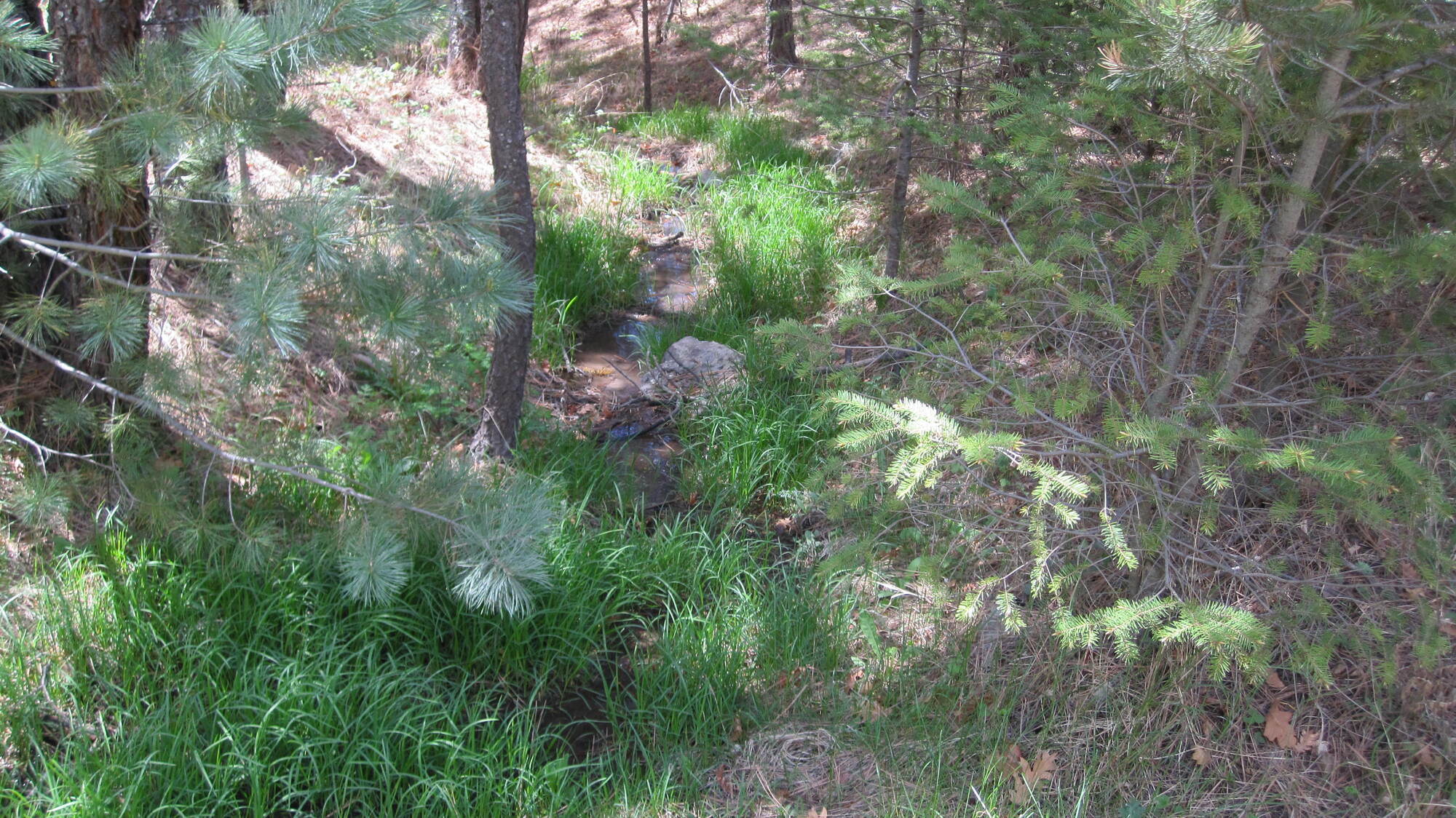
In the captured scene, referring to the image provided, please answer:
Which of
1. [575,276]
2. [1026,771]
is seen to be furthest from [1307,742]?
[575,276]

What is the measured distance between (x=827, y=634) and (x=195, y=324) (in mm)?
2864

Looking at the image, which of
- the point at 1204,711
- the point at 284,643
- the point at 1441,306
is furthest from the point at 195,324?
the point at 1441,306

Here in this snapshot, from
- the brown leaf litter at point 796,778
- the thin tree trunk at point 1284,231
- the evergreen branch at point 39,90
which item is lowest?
the brown leaf litter at point 796,778

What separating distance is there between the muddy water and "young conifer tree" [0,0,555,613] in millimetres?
1587

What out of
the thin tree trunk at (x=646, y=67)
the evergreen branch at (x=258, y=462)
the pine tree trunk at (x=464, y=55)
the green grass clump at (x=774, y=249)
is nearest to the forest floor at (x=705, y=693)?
the evergreen branch at (x=258, y=462)

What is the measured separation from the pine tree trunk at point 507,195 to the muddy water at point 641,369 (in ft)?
2.05

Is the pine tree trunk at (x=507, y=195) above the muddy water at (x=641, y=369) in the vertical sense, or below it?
above

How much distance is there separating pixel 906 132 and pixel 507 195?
2.70 m

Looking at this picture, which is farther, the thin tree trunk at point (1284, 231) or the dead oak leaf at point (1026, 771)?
the dead oak leaf at point (1026, 771)

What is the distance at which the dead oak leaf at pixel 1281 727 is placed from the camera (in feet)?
9.53

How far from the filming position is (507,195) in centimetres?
372

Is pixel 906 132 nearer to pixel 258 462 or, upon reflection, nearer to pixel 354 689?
pixel 258 462

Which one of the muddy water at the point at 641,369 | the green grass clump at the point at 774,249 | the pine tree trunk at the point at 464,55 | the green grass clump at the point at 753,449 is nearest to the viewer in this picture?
the green grass clump at the point at 753,449

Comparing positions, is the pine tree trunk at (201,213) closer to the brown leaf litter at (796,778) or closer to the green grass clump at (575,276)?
the brown leaf litter at (796,778)
